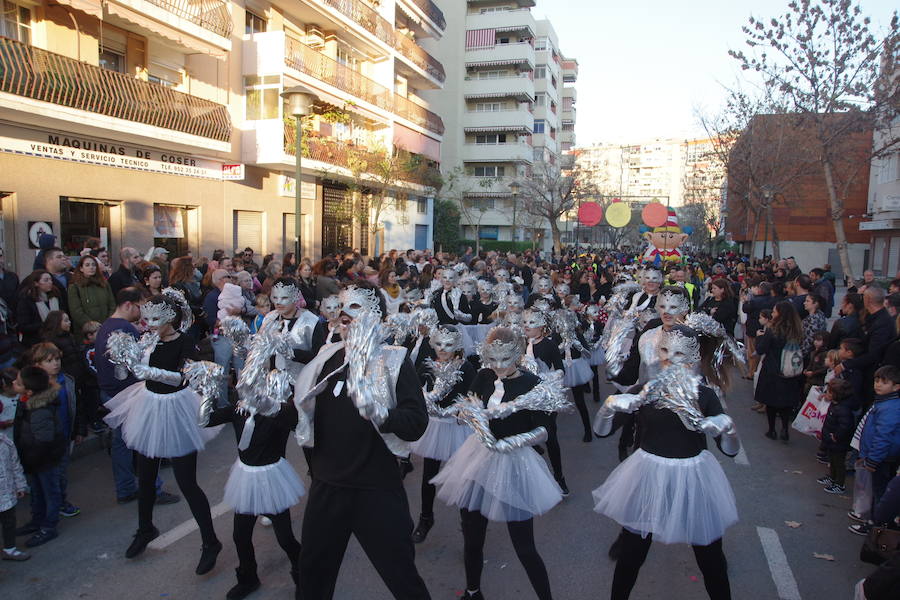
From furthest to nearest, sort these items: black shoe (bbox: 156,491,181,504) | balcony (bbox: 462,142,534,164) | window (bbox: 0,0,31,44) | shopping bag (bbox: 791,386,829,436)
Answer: balcony (bbox: 462,142,534,164), window (bbox: 0,0,31,44), shopping bag (bbox: 791,386,829,436), black shoe (bbox: 156,491,181,504)

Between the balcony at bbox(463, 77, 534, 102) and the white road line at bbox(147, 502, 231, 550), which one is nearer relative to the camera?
the white road line at bbox(147, 502, 231, 550)

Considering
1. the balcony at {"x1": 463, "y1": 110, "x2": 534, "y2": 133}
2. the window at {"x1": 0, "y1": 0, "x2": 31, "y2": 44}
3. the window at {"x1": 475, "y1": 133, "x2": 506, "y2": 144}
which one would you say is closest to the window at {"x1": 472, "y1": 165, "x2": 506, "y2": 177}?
the window at {"x1": 475, "y1": 133, "x2": 506, "y2": 144}

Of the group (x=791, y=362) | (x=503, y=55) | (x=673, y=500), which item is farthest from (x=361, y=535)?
(x=503, y=55)

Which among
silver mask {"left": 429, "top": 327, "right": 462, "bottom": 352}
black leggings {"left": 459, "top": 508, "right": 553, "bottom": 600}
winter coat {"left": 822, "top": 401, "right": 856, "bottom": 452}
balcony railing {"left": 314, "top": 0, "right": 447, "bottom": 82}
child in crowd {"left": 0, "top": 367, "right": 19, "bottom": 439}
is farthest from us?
balcony railing {"left": 314, "top": 0, "right": 447, "bottom": 82}

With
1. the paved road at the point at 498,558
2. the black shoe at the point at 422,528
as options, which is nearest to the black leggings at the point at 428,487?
the black shoe at the point at 422,528

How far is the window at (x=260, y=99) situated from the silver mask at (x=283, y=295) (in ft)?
51.1

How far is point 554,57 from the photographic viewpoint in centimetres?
5866

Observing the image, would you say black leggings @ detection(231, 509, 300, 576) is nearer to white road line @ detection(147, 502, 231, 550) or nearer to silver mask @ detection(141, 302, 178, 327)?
white road line @ detection(147, 502, 231, 550)

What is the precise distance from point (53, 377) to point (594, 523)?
15.2ft

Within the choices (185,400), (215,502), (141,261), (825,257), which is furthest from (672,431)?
(825,257)

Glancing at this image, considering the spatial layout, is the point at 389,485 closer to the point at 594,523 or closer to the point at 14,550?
the point at 594,523

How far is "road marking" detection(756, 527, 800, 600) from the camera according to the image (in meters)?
4.21

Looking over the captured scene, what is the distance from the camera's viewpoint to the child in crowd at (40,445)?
4.68 meters

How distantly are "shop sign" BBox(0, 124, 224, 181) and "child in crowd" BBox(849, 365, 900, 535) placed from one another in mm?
14734
